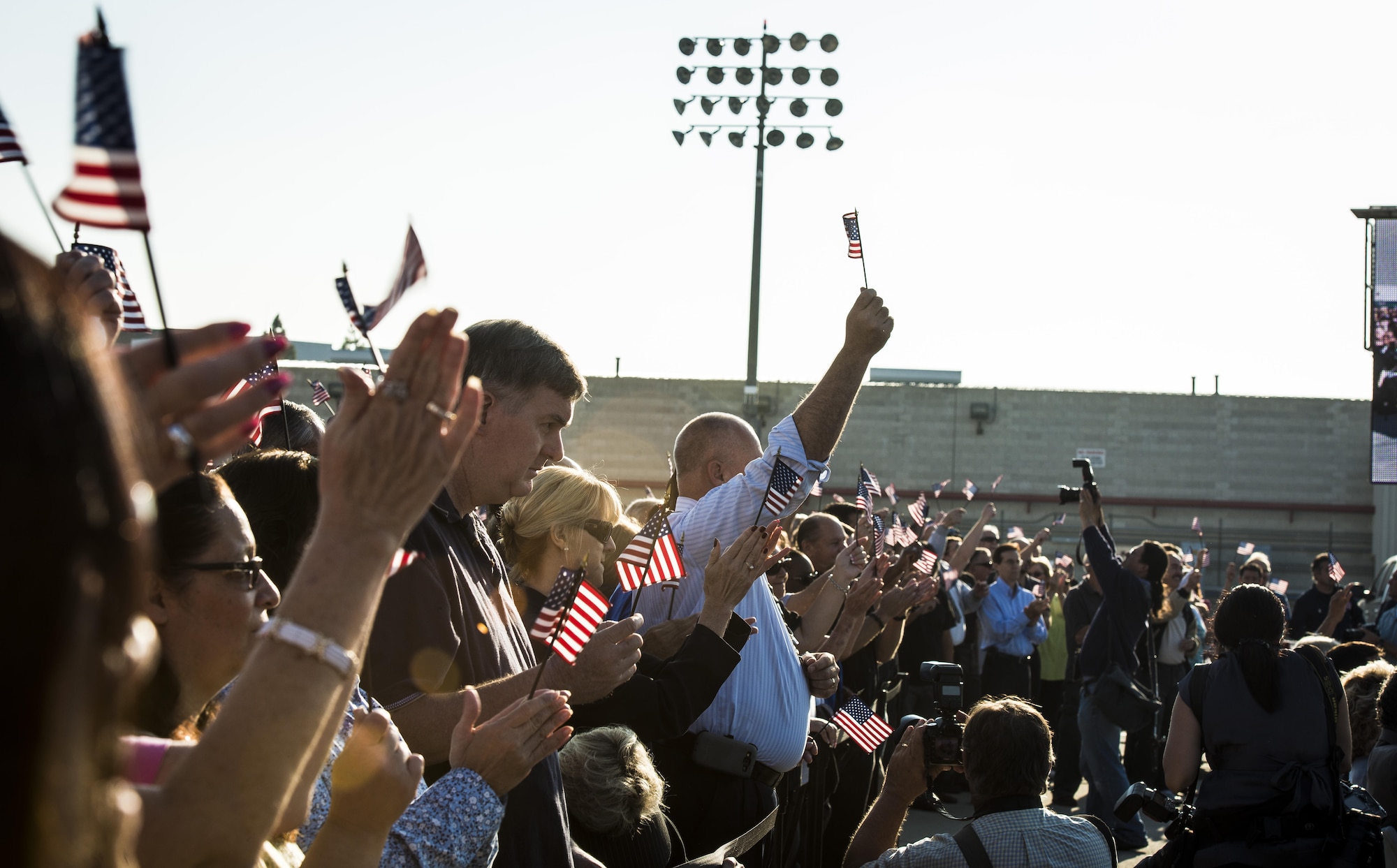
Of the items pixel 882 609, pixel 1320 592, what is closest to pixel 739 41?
pixel 1320 592

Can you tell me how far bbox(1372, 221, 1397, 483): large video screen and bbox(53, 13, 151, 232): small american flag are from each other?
17.4 m

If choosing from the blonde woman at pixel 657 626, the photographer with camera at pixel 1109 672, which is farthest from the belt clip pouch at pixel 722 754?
the photographer with camera at pixel 1109 672

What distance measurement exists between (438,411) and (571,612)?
216 centimetres

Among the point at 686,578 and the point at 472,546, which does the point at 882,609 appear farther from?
the point at 472,546

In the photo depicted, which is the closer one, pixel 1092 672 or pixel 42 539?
pixel 42 539

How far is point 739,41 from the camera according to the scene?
1742 centimetres

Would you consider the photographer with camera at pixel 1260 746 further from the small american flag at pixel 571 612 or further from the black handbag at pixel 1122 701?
the black handbag at pixel 1122 701

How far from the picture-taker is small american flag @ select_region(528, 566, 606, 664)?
3227 millimetres

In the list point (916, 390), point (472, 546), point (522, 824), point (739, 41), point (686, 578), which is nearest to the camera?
point (522, 824)

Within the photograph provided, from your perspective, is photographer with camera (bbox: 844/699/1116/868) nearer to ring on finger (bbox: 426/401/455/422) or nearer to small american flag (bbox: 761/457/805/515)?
small american flag (bbox: 761/457/805/515)

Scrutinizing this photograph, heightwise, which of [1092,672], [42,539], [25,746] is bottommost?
[1092,672]

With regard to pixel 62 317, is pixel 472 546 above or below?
below

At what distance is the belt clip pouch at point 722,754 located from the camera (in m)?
4.05

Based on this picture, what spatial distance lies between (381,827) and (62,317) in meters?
1.29
